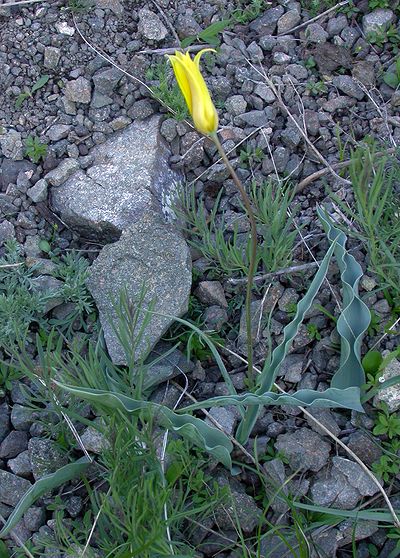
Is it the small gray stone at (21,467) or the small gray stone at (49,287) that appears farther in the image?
the small gray stone at (49,287)

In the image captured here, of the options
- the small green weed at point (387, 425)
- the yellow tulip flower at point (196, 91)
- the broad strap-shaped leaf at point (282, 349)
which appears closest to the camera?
the yellow tulip flower at point (196, 91)

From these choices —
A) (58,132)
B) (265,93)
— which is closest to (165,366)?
(58,132)

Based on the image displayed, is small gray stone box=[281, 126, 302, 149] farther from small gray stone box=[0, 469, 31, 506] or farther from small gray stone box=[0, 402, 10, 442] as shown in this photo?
small gray stone box=[0, 469, 31, 506]

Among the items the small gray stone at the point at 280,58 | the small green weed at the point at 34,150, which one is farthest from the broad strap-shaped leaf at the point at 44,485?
the small gray stone at the point at 280,58

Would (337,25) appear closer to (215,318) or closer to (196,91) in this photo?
(215,318)

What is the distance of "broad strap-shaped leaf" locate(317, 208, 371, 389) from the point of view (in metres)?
2.19

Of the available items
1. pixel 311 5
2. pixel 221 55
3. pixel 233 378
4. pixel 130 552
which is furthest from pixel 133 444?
pixel 311 5

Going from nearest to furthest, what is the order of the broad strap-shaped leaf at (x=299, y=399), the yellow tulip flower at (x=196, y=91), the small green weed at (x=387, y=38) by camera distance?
1. the yellow tulip flower at (x=196, y=91)
2. the broad strap-shaped leaf at (x=299, y=399)
3. the small green weed at (x=387, y=38)

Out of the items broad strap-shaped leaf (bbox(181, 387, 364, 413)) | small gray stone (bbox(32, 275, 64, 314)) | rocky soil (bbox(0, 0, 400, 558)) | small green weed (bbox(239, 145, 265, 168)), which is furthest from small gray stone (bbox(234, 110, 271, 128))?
broad strap-shaped leaf (bbox(181, 387, 364, 413))

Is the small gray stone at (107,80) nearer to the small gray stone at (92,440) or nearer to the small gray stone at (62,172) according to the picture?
the small gray stone at (62,172)

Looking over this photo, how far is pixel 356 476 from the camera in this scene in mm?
2135

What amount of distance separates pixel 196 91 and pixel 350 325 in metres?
0.89

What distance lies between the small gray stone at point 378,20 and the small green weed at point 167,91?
2.58ft

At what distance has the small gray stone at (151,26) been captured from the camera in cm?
293
